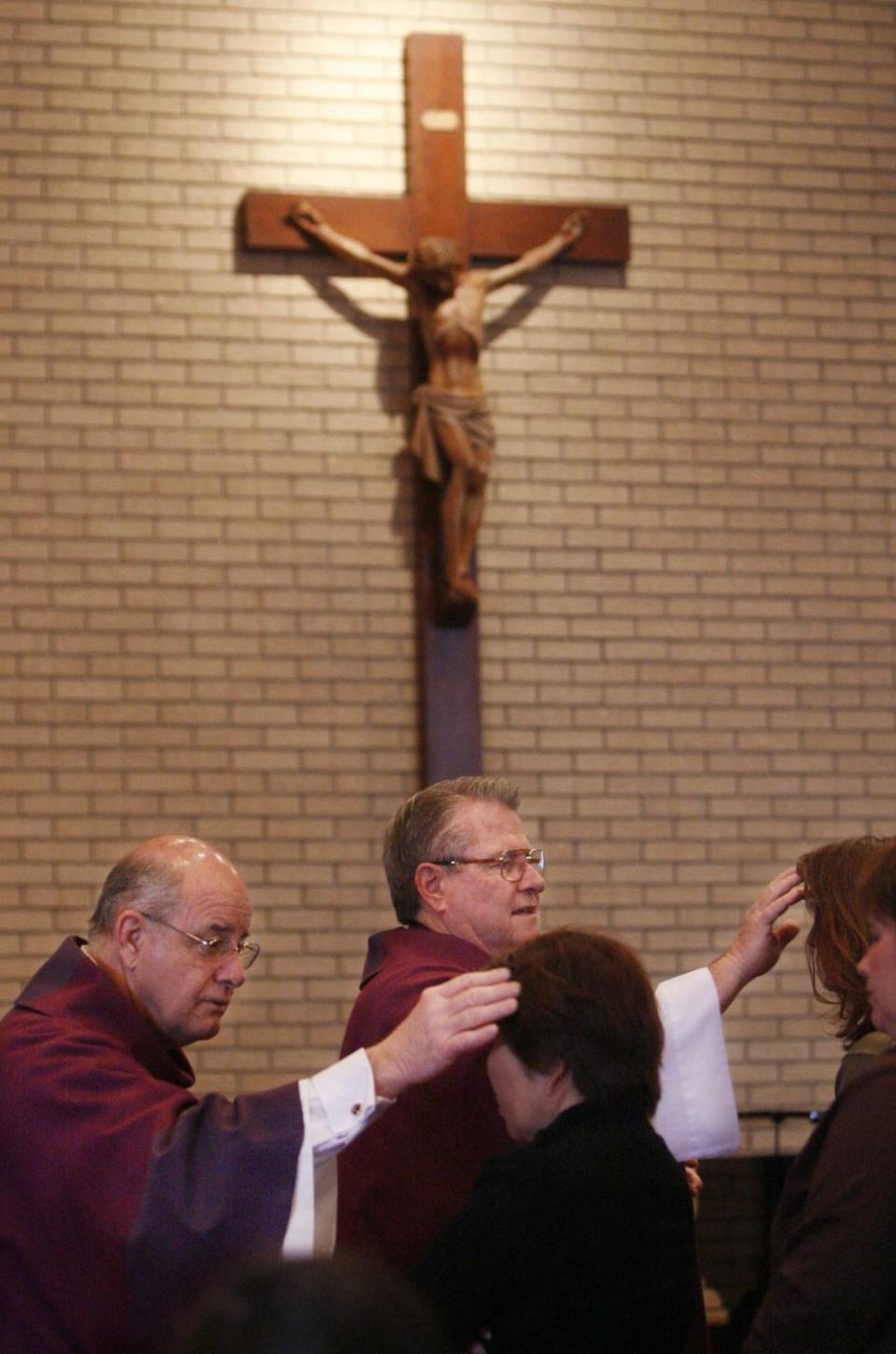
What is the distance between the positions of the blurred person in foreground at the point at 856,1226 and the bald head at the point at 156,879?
3.41 ft

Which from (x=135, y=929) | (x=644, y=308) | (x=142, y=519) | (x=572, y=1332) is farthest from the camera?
(x=644, y=308)

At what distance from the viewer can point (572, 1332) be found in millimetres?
2223

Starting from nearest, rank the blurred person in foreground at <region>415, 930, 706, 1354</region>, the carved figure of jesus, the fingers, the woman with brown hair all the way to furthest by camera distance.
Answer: the blurred person in foreground at <region>415, 930, 706, 1354</region>
the woman with brown hair
the fingers
the carved figure of jesus

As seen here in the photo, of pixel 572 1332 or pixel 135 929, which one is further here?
pixel 135 929

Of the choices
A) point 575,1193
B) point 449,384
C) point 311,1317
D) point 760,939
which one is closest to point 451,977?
point 760,939

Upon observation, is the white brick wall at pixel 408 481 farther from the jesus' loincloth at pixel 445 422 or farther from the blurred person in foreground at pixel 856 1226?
the blurred person in foreground at pixel 856 1226

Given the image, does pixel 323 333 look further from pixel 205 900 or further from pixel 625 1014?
pixel 625 1014

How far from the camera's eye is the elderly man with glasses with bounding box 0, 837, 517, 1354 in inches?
93.2

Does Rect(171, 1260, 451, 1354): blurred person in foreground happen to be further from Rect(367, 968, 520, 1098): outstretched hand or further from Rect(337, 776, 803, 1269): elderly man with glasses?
Rect(337, 776, 803, 1269): elderly man with glasses

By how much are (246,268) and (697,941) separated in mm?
2839

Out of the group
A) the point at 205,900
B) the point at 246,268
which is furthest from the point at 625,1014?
the point at 246,268

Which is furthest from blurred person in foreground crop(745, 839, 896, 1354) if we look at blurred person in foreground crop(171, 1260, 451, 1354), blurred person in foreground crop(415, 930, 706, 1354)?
blurred person in foreground crop(171, 1260, 451, 1354)

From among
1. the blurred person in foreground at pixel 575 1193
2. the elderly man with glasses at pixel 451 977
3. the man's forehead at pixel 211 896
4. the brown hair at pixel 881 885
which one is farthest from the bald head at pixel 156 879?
the brown hair at pixel 881 885

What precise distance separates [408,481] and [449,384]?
0.39 m
